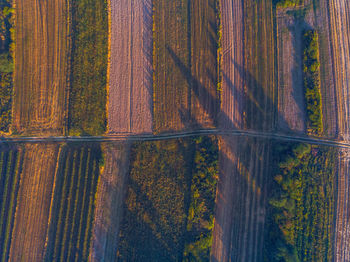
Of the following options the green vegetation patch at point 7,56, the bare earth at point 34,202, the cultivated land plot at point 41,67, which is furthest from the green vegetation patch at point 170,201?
the green vegetation patch at point 7,56

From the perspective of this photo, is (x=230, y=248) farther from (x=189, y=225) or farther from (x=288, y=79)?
(x=288, y=79)

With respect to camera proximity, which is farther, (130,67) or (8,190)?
(130,67)

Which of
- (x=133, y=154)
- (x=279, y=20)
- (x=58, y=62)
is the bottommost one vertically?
(x=133, y=154)

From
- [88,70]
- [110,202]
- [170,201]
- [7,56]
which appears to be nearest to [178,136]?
[170,201]

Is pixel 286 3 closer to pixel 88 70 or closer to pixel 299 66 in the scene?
pixel 299 66

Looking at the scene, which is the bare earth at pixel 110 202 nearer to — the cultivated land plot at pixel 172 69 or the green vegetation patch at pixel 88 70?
the green vegetation patch at pixel 88 70

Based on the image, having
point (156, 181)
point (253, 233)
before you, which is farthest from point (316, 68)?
point (156, 181)
